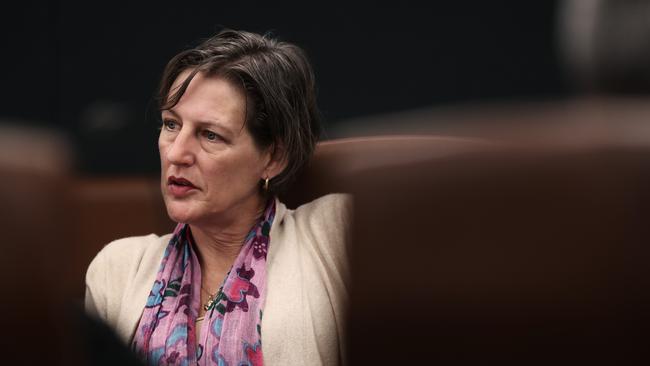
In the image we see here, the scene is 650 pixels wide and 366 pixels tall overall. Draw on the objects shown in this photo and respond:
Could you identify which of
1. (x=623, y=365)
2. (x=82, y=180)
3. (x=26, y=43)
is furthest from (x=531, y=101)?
(x=26, y=43)

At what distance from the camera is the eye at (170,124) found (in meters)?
1.27

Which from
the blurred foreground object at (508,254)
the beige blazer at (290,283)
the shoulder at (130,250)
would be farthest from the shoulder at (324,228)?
the blurred foreground object at (508,254)

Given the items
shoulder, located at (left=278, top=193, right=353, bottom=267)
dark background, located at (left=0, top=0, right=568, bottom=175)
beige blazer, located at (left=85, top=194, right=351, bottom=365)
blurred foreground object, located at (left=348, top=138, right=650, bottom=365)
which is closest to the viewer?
blurred foreground object, located at (left=348, top=138, right=650, bottom=365)

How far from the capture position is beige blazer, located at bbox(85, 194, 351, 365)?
108cm

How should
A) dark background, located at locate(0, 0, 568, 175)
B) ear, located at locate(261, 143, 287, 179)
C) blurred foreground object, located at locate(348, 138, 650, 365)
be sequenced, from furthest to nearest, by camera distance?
dark background, located at locate(0, 0, 568, 175) → ear, located at locate(261, 143, 287, 179) → blurred foreground object, located at locate(348, 138, 650, 365)

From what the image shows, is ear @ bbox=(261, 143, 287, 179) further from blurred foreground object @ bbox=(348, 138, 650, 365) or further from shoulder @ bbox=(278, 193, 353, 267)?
blurred foreground object @ bbox=(348, 138, 650, 365)

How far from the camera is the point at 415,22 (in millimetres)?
2350

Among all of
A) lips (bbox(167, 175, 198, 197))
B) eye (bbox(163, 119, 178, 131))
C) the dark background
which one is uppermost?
the dark background

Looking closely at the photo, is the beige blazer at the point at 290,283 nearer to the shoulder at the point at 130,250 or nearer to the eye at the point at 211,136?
the shoulder at the point at 130,250

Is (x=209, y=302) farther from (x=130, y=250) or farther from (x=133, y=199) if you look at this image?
(x=133, y=199)

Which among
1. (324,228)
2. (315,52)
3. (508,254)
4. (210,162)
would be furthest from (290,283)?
(315,52)

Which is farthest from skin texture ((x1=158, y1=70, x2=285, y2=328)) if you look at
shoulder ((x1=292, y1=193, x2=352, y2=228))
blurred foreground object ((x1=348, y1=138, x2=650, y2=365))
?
blurred foreground object ((x1=348, y1=138, x2=650, y2=365))

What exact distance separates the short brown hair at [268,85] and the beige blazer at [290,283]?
0.10 meters

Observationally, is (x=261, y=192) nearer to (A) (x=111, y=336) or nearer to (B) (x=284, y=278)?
(B) (x=284, y=278)
